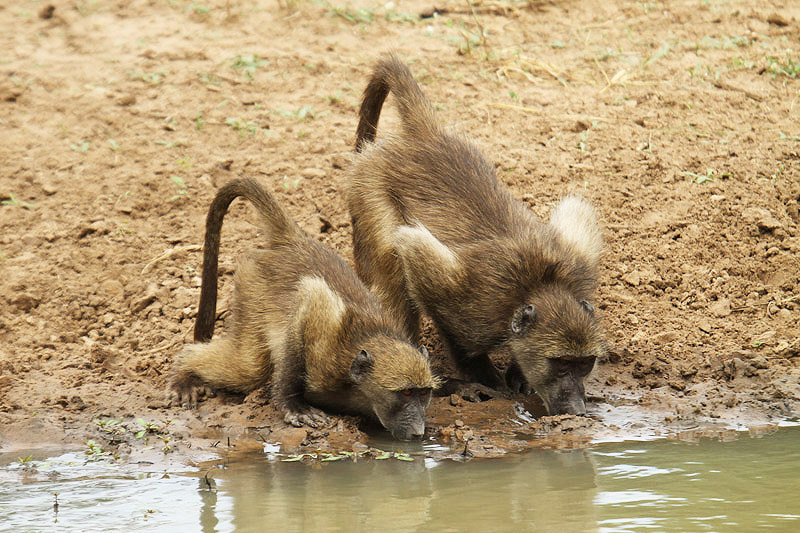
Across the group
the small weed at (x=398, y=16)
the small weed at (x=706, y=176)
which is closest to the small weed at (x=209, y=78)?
the small weed at (x=398, y=16)

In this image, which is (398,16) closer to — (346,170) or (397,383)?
(346,170)

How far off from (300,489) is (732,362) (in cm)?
301

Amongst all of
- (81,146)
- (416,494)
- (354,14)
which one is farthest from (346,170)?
(416,494)

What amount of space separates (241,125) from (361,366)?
373 centimetres

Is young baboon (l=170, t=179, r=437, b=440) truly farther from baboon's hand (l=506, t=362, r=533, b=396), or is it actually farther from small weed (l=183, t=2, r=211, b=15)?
small weed (l=183, t=2, r=211, b=15)

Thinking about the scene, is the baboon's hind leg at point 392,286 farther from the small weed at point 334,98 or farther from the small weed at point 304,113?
the small weed at point 334,98

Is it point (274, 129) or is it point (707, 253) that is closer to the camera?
point (707, 253)

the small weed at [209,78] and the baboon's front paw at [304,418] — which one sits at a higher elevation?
the small weed at [209,78]

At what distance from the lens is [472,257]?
6.13m

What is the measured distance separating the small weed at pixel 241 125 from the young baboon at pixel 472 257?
1.85m

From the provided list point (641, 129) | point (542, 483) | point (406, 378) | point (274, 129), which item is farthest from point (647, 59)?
point (542, 483)

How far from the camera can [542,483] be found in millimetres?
4711

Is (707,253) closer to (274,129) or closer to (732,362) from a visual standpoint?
(732,362)

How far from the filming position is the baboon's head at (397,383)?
5477 mm
